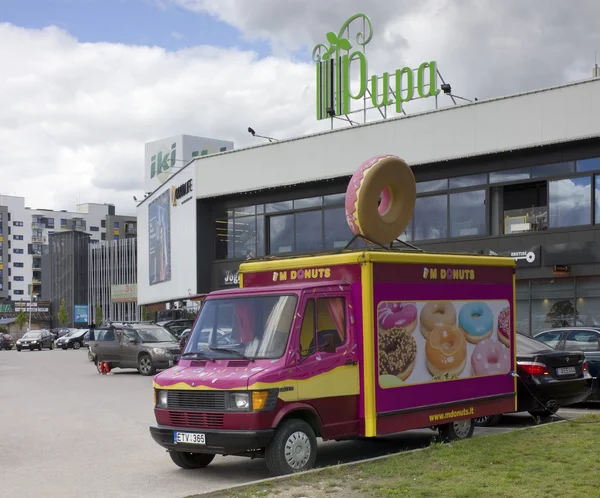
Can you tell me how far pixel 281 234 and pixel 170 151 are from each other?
43.5 m

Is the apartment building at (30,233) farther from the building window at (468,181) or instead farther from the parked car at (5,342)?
the building window at (468,181)

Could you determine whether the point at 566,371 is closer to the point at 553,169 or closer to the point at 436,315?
the point at 436,315

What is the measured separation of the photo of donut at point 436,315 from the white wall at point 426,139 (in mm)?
19615

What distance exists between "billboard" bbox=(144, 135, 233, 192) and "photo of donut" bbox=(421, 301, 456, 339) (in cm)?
6969

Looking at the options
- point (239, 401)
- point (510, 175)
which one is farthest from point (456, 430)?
point (510, 175)

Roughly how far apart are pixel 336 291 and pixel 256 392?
1.60 m

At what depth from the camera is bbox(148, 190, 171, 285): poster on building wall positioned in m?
51.8

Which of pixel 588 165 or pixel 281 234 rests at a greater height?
pixel 588 165

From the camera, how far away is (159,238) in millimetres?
54562

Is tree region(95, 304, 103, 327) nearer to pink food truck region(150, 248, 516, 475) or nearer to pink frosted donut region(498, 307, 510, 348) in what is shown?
pink frosted donut region(498, 307, 510, 348)

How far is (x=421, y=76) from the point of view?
35000 millimetres

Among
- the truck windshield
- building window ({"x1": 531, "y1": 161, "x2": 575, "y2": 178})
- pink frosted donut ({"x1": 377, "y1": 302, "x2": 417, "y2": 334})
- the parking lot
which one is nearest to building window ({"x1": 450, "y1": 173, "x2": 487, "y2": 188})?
building window ({"x1": 531, "y1": 161, "x2": 575, "y2": 178})

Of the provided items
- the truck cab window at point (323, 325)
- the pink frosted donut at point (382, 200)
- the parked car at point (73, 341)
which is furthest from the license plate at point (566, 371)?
the parked car at point (73, 341)

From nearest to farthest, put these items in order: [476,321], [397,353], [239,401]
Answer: [239,401], [397,353], [476,321]
